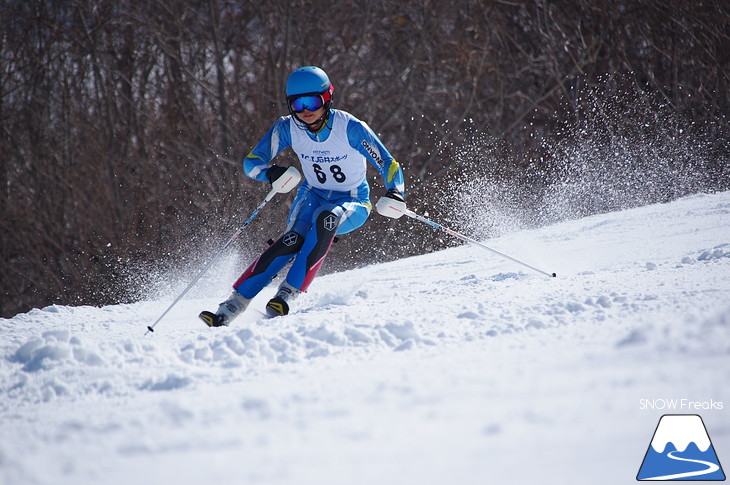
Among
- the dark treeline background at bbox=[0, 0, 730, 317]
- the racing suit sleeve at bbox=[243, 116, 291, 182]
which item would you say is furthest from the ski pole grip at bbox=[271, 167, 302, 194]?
the dark treeline background at bbox=[0, 0, 730, 317]

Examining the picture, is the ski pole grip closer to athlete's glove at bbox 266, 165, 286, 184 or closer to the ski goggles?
athlete's glove at bbox 266, 165, 286, 184

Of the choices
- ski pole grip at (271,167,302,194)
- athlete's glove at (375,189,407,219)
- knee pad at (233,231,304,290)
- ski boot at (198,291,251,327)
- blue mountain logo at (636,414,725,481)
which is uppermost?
ski pole grip at (271,167,302,194)

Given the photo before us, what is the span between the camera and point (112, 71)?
14602mm

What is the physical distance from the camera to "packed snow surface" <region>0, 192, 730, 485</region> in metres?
1.90

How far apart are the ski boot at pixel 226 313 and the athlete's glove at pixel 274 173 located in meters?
0.88

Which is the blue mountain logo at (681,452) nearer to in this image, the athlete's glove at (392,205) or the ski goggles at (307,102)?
the athlete's glove at (392,205)

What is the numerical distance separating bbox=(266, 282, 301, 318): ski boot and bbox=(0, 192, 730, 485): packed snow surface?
9.3 inches

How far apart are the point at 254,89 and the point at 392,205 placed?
1147cm

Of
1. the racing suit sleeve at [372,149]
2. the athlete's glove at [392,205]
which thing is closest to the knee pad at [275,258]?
the athlete's glove at [392,205]

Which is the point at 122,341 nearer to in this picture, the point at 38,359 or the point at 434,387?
the point at 38,359

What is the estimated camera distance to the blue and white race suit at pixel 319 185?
407 cm

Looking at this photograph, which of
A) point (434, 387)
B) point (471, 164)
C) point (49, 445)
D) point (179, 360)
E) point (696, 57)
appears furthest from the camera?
point (471, 164)

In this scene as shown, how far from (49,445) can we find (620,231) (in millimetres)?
5009

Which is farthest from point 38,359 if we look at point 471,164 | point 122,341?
point 471,164
